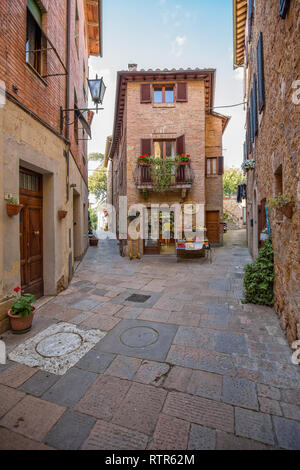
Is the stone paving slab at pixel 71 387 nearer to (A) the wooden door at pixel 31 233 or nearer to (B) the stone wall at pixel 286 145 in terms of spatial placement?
(B) the stone wall at pixel 286 145

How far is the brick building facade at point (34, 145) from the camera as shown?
3.73 m

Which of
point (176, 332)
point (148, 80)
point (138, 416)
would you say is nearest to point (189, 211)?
point (148, 80)

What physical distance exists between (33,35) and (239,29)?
11.1 metres

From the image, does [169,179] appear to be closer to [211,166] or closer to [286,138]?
[211,166]

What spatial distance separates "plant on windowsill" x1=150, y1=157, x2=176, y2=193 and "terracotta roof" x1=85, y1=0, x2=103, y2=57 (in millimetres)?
7846

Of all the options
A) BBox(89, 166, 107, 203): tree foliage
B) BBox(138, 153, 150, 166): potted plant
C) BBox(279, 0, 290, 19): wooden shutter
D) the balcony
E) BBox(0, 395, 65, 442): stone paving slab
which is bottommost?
BBox(0, 395, 65, 442): stone paving slab

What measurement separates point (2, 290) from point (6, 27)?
4.09m

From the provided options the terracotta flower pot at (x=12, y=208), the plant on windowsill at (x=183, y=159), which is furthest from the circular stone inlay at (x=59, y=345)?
the plant on windowsill at (x=183, y=159)

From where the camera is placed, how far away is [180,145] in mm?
11695

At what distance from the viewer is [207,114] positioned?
48.4 feet

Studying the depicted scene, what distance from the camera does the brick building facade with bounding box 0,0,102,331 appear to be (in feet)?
12.2

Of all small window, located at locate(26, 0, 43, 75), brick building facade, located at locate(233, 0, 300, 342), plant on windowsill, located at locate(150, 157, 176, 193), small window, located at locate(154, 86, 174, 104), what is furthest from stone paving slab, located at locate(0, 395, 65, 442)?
small window, located at locate(154, 86, 174, 104)

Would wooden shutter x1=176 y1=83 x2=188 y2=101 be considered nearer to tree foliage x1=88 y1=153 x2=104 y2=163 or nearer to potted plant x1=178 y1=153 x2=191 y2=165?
potted plant x1=178 y1=153 x2=191 y2=165

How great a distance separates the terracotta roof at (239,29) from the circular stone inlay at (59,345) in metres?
14.6
